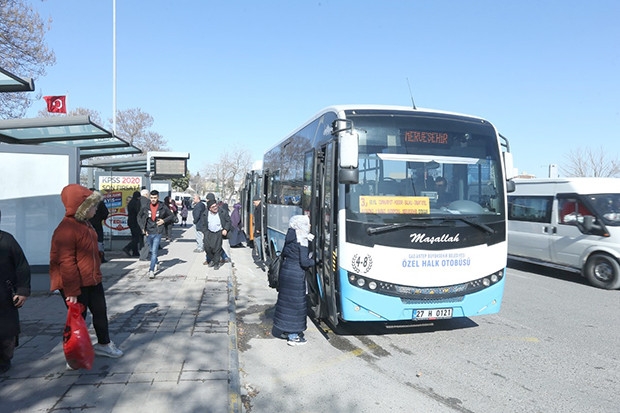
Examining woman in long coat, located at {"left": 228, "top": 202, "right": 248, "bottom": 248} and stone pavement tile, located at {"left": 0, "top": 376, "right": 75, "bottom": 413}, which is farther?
woman in long coat, located at {"left": 228, "top": 202, "right": 248, "bottom": 248}

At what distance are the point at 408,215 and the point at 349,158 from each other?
44.7 inches

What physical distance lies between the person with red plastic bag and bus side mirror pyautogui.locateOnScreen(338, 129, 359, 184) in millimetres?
2785

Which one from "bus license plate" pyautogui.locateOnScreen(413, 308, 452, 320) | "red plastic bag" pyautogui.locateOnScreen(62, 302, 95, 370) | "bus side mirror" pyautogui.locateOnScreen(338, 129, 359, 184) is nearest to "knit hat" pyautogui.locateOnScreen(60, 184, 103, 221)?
"red plastic bag" pyautogui.locateOnScreen(62, 302, 95, 370)

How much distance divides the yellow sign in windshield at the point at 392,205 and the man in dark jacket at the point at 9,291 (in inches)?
152

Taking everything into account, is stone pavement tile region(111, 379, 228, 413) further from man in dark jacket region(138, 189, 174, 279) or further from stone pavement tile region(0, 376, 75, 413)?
man in dark jacket region(138, 189, 174, 279)

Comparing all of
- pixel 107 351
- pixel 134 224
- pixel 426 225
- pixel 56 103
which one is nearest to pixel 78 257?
pixel 107 351

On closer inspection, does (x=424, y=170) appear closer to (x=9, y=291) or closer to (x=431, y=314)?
(x=431, y=314)

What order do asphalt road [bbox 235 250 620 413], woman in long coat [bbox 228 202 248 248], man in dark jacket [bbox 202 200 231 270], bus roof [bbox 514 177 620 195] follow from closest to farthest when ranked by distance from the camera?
1. asphalt road [bbox 235 250 620 413]
2. bus roof [bbox 514 177 620 195]
3. man in dark jacket [bbox 202 200 231 270]
4. woman in long coat [bbox 228 202 248 248]

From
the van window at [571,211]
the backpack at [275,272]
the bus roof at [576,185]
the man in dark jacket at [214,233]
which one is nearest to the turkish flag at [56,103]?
the man in dark jacket at [214,233]

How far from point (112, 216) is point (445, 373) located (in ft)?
43.1

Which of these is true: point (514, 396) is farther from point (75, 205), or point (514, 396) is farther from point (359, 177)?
point (75, 205)

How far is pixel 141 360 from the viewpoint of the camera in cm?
470

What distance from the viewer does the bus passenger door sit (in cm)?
559

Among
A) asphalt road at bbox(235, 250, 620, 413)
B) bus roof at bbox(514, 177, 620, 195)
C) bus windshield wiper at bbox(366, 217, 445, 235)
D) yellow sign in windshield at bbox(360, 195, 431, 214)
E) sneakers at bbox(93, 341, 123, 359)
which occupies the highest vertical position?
bus roof at bbox(514, 177, 620, 195)
